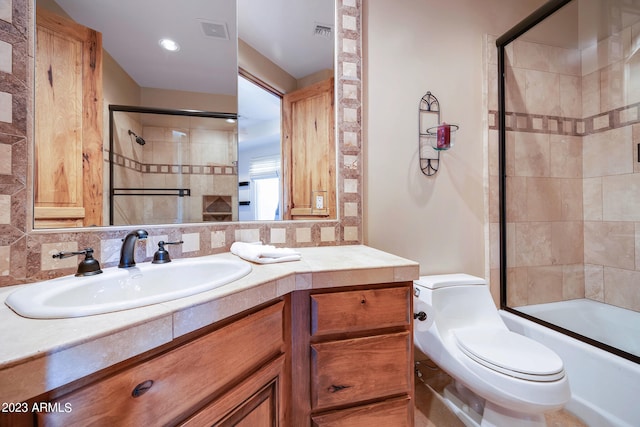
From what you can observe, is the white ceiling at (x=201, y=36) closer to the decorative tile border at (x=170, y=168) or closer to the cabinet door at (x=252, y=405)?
the decorative tile border at (x=170, y=168)

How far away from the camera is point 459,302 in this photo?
4.58 feet

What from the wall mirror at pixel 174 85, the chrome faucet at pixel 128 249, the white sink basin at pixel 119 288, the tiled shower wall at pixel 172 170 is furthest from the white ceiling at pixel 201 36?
the white sink basin at pixel 119 288

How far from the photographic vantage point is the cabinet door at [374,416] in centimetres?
85

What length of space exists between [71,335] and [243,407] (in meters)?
0.44

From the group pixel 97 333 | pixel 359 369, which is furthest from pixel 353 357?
pixel 97 333

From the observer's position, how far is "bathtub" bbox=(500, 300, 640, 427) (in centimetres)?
111

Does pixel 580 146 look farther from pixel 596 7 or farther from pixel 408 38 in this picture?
pixel 408 38

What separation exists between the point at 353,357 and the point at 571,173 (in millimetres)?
2104

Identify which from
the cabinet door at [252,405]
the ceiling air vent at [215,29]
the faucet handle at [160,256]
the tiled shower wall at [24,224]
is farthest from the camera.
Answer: the ceiling air vent at [215,29]

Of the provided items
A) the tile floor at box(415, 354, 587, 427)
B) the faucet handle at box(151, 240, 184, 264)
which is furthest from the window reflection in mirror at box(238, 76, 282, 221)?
the tile floor at box(415, 354, 587, 427)

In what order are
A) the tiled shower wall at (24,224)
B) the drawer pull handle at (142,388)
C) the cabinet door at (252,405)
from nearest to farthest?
1. the drawer pull handle at (142,388)
2. the cabinet door at (252,405)
3. the tiled shower wall at (24,224)

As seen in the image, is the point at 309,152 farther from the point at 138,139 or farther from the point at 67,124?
the point at 67,124

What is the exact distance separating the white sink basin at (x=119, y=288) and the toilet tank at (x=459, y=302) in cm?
101

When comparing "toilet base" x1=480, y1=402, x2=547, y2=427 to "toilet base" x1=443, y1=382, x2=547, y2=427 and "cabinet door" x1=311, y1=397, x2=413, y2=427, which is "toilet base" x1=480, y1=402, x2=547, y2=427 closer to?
"toilet base" x1=443, y1=382, x2=547, y2=427
